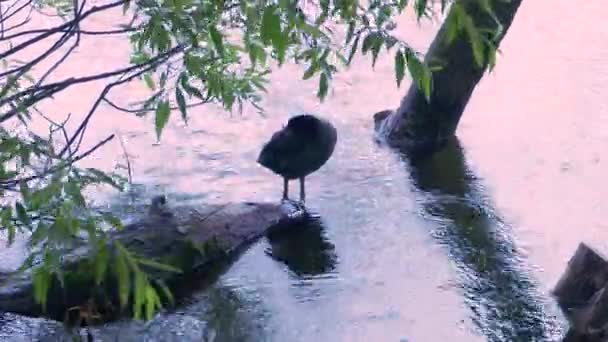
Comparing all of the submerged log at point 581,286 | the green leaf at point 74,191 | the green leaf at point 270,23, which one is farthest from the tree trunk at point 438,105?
the green leaf at point 270,23

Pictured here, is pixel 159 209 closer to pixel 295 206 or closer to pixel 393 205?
pixel 295 206

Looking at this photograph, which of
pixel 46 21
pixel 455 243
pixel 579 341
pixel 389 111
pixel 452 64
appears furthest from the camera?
pixel 46 21

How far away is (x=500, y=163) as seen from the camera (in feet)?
24.5

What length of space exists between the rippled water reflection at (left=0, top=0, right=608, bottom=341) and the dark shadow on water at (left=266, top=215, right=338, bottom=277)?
0.01 m

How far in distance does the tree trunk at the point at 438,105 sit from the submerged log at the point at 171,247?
1.49 meters

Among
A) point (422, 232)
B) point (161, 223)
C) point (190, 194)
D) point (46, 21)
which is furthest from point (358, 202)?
point (46, 21)

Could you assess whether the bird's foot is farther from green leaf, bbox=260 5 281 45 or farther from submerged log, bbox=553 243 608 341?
green leaf, bbox=260 5 281 45

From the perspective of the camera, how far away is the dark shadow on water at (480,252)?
5.36 m

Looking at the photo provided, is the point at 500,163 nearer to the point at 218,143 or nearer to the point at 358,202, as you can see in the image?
the point at 358,202

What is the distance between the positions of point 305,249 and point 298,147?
0.66 meters

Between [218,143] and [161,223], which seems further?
[218,143]

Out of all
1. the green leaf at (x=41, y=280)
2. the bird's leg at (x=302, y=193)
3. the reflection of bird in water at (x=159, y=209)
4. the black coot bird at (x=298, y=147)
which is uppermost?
the green leaf at (x=41, y=280)

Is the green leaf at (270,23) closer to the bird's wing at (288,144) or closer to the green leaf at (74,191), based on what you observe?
the green leaf at (74,191)

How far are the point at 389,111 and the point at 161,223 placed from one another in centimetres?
290
